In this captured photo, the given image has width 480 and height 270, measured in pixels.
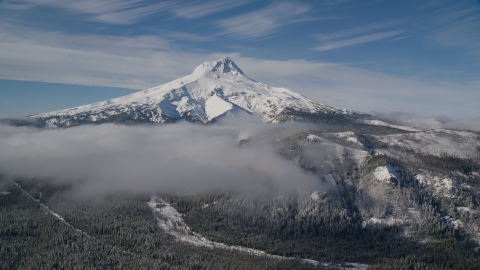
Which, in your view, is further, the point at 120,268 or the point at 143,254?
the point at 143,254

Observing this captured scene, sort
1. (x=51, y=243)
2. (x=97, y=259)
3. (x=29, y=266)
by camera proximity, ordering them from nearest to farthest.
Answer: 1. (x=29, y=266)
2. (x=97, y=259)
3. (x=51, y=243)

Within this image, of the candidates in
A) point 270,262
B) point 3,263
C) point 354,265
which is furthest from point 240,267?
point 3,263

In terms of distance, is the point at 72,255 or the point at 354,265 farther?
the point at 354,265

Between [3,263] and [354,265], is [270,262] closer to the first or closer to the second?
[354,265]

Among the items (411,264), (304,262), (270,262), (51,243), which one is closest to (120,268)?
(51,243)

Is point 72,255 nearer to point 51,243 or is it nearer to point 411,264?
point 51,243

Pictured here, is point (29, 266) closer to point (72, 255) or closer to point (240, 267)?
point (72, 255)

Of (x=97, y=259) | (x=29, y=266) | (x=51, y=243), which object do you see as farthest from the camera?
(x=51, y=243)

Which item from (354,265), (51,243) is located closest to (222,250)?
(354,265)
